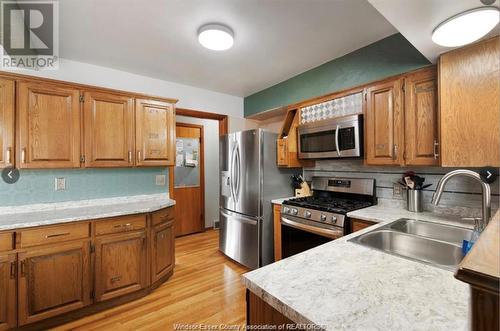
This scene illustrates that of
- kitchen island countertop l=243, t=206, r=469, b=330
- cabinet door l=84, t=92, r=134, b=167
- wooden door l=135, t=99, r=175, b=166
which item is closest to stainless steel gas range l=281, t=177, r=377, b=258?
kitchen island countertop l=243, t=206, r=469, b=330

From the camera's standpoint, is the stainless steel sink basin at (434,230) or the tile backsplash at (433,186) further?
the tile backsplash at (433,186)

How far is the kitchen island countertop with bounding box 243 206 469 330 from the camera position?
60cm

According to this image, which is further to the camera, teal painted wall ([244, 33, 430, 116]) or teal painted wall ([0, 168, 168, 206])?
teal painted wall ([0, 168, 168, 206])

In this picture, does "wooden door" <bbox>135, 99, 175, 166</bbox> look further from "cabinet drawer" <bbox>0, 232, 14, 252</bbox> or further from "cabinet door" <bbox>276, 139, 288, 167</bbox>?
"cabinet door" <bbox>276, 139, 288, 167</bbox>

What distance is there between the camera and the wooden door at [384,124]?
Answer: 1899 mm

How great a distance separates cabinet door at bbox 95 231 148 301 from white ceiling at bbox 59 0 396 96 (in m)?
1.82

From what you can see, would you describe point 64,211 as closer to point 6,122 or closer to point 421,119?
point 6,122

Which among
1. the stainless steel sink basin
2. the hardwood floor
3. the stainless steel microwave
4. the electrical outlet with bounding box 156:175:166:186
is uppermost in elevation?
the stainless steel microwave

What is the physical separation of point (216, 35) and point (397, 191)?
2.17 m

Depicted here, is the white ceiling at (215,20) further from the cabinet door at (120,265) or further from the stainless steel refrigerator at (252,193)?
the cabinet door at (120,265)

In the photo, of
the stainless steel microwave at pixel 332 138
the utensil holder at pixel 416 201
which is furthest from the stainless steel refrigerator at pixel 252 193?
the utensil holder at pixel 416 201

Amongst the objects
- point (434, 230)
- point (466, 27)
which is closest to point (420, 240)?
point (434, 230)

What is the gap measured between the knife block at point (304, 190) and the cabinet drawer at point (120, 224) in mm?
1783

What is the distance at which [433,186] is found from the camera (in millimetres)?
1952
